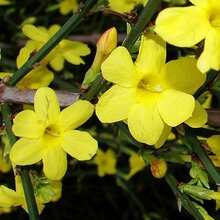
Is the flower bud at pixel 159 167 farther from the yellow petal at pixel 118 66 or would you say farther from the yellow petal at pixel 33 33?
the yellow petal at pixel 33 33

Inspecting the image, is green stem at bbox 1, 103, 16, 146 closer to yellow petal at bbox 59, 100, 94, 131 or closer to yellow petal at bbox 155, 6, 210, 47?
yellow petal at bbox 59, 100, 94, 131

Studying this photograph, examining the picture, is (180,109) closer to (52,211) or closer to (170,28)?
(170,28)

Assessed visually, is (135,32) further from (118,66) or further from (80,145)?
(80,145)

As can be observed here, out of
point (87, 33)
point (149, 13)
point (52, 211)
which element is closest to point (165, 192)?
point (52, 211)

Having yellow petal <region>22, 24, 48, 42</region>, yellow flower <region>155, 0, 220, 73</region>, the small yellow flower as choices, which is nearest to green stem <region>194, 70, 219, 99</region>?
yellow flower <region>155, 0, 220, 73</region>

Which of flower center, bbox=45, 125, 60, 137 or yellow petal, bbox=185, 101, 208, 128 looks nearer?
yellow petal, bbox=185, 101, 208, 128
